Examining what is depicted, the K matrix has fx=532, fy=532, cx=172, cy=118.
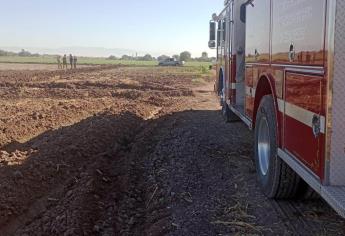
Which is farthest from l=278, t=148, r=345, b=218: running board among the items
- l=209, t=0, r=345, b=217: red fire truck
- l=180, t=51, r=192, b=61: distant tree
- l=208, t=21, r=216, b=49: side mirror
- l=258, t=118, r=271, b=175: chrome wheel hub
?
l=180, t=51, r=192, b=61: distant tree

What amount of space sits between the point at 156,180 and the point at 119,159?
7.18 ft

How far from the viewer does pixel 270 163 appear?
20.7ft

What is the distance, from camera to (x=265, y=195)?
6.67 metres

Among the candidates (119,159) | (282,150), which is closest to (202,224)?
(282,150)

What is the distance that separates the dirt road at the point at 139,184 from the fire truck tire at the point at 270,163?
7.3 inches

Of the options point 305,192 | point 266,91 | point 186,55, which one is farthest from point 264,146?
point 186,55

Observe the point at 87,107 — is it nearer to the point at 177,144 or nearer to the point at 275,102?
the point at 177,144

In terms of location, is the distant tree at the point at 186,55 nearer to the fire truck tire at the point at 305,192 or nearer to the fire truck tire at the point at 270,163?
the fire truck tire at the point at 270,163

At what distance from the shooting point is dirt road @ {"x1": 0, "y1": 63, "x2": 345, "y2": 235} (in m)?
5.93

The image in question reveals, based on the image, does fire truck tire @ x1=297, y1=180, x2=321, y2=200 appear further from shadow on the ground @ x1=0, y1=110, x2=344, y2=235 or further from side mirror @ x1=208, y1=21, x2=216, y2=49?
side mirror @ x1=208, y1=21, x2=216, y2=49

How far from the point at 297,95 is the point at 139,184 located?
3.77 metres

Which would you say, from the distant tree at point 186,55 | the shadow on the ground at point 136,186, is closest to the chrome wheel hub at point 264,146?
the shadow on the ground at point 136,186

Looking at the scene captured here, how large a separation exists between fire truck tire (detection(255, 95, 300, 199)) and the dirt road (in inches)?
7.3

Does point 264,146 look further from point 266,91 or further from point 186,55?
point 186,55
